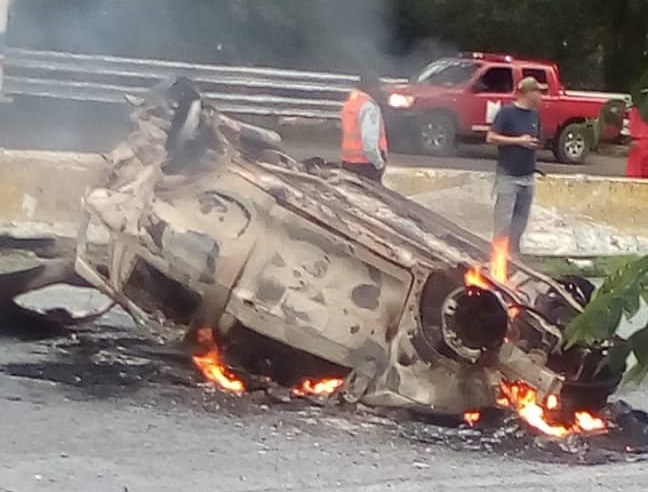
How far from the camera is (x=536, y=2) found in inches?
1050

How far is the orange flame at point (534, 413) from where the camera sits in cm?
637

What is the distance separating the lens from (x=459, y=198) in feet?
38.3

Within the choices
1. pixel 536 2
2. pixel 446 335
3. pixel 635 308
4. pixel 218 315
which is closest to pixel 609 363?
pixel 635 308

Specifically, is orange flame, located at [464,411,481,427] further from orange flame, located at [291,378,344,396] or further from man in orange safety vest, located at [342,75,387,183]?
man in orange safety vest, located at [342,75,387,183]

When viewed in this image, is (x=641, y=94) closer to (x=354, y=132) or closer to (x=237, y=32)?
(x=354, y=132)

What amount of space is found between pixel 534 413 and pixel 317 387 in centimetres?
99

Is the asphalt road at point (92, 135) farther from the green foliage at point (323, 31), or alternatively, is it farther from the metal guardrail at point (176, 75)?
the green foliage at point (323, 31)

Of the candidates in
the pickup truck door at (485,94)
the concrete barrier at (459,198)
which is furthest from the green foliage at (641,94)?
the pickup truck door at (485,94)

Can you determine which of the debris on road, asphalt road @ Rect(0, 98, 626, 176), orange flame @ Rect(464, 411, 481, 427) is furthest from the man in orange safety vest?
asphalt road @ Rect(0, 98, 626, 176)

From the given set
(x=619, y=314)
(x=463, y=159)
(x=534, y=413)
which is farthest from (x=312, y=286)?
(x=463, y=159)

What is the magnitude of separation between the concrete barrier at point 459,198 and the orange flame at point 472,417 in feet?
11.2

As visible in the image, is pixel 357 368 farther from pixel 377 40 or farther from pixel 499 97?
pixel 377 40

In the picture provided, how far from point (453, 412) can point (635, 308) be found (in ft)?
13.5

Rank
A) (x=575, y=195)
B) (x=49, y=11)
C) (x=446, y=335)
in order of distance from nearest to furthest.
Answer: (x=446, y=335) → (x=575, y=195) → (x=49, y=11)
